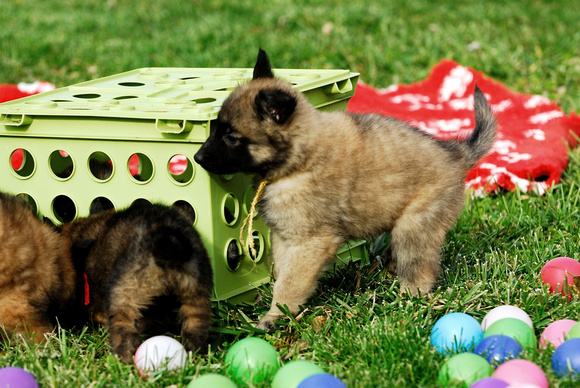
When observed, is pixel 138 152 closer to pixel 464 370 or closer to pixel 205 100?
pixel 205 100

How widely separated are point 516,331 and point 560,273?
68 centimetres

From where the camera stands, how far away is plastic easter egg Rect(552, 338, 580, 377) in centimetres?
247

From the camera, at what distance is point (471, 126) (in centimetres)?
580

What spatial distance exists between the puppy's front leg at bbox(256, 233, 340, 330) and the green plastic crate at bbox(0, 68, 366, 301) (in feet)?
0.99

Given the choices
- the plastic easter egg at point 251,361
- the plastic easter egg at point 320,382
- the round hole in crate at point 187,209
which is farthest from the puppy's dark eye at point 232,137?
the plastic easter egg at point 320,382

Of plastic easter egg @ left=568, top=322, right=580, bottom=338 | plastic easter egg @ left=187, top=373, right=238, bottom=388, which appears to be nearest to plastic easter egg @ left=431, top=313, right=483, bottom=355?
plastic easter egg @ left=568, top=322, right=580, bottom=338

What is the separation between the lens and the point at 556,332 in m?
2.81

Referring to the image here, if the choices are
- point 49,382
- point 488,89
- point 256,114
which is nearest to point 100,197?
point 256,114

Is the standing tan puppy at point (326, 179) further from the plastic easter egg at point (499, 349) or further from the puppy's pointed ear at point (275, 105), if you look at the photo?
the plastic easter egg at point (499, 349)

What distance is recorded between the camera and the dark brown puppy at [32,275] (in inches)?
116

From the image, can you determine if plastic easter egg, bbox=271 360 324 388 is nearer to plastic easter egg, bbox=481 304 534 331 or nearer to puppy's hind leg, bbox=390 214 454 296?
plastic easter egg, bbox=481 304 534 331

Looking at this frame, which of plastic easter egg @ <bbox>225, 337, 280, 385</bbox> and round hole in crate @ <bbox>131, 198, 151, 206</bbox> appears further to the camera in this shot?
round hole in crate @ <bbox>131, 198, 151, 206</bbox>

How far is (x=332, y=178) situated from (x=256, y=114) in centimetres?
43

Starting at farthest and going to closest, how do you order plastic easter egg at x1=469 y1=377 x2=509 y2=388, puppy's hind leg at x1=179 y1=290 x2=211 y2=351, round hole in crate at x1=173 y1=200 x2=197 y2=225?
round hole in crate at x1=173 y1=200 x2=197 y2=225
puppy's hind leg at x1=179 y1=290 x2=211 y2=351
plastic easter egg at x1=469 y1=377 x2=509 y2=388
